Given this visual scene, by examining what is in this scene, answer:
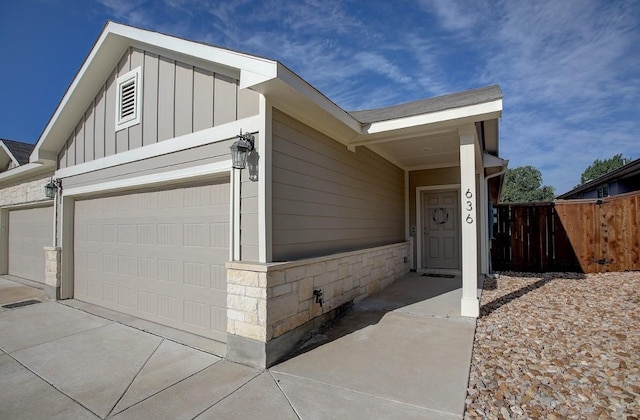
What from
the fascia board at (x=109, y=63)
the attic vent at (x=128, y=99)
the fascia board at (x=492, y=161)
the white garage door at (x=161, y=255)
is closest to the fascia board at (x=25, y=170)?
the fascia board at (x=109, y=63)

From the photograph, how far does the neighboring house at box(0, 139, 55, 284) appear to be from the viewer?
6.89 m

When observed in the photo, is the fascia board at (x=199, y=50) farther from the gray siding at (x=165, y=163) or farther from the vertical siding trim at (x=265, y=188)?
the gray siding at (x=165, y=163)

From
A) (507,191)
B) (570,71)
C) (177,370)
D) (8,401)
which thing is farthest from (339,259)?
(507,191)

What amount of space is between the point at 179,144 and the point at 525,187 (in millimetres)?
56271

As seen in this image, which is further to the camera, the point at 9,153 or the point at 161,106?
the point at 9,153

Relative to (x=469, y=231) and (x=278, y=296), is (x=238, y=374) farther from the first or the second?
(x=469, y=231)

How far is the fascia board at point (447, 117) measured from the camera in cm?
366

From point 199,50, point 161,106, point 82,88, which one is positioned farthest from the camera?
point 82,88

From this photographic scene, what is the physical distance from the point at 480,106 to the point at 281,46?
5.69 meters

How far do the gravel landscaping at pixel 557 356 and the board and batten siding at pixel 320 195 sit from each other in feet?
6.87

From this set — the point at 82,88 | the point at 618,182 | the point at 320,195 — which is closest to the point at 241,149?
the point at 320,195

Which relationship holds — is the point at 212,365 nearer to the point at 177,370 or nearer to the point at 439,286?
the point at 177,370

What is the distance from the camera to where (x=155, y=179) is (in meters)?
4.25

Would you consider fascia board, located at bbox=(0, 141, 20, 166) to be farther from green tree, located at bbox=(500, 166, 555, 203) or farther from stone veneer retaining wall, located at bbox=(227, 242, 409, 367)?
green tree, located at bbox=(500, 166, 555, 203)
